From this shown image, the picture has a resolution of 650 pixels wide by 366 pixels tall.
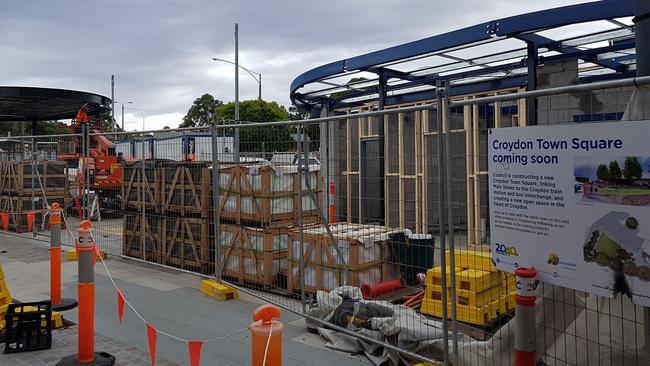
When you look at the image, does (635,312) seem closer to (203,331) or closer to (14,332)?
(203,331)

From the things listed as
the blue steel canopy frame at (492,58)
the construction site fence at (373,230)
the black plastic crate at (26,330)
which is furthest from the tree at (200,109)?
the black plastic crate at (26,330)

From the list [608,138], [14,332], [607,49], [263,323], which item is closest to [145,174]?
[14,332]

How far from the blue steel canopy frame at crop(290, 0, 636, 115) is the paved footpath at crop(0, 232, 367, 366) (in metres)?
6.24

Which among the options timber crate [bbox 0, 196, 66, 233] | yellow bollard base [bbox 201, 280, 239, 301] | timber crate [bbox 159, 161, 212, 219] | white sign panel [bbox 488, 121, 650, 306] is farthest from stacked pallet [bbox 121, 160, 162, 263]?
white sign panel [bbox 488, 121, 650, 306]

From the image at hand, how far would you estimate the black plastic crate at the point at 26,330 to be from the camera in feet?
17.5

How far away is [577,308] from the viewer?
384 centimetres

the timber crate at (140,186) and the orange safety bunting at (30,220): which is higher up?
the timber crate at (140,186)

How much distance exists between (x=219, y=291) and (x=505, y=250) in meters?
4.45

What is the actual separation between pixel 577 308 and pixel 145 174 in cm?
755

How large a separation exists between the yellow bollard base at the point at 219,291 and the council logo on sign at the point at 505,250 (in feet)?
14.2

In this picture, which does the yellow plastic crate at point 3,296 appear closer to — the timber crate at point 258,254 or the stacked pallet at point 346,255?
the timber crate at point 258,254

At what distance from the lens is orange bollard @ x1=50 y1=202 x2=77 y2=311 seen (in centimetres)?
649

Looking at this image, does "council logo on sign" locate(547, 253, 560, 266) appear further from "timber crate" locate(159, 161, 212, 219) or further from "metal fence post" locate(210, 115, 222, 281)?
"timber crate" locate(159, 161, 212, 219)

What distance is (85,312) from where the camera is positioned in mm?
4742
